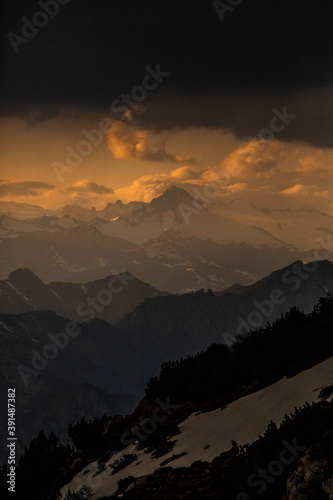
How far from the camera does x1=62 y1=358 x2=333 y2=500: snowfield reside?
17.6 m

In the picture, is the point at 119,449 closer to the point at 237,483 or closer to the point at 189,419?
the point at 189,419

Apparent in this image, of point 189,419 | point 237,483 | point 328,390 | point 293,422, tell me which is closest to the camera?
point 237,483

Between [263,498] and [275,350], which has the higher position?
[275,350]

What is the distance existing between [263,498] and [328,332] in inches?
444

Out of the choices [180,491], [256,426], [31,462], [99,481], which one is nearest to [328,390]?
[256,426]

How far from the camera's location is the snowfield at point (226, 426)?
1761cm

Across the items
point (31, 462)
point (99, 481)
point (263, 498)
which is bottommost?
point (263, 498)

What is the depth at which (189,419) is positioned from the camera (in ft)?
72.4

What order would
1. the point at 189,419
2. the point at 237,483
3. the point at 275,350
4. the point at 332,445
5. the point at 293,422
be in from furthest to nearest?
1. the point at 275,350
2. the point at 189,419
3. the point at 293,422
4. the point at 237,483
5. the point at 332,445

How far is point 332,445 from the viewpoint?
1219 cm

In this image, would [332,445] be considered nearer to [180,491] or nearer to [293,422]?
[293,422]

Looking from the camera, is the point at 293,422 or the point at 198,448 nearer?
the point at 293,422

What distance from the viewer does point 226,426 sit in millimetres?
19125

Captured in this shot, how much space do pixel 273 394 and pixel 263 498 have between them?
24.6 ft
